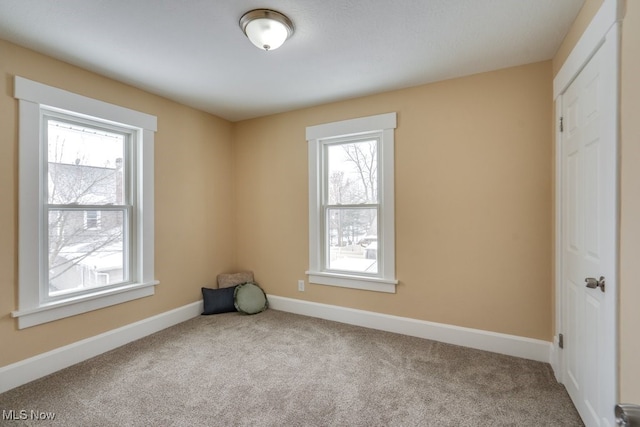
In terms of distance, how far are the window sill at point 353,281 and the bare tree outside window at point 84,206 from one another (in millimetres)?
1967

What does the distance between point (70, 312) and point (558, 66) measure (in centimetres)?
425

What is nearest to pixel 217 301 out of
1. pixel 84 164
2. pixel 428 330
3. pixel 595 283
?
pixel 84 164

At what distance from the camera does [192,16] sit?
186 centimetres

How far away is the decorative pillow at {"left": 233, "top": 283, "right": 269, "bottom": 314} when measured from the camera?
3566 millimetres

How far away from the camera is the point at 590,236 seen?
168 centimetres

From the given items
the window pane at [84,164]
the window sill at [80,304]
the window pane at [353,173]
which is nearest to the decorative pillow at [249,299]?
the window sill at [80,304]

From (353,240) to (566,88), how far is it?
7.20ft

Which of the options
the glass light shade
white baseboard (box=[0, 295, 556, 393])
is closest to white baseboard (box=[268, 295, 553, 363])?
white baseboard (box=[0, 295, 556, 393])

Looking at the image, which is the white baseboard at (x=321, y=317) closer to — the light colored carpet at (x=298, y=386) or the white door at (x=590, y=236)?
the light colored carpet at (x=298, y=386)

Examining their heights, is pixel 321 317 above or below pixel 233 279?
below

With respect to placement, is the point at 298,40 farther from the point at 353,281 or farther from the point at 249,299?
the point at 249,299

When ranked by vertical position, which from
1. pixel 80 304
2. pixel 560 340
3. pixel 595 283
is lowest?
pixel 560 340

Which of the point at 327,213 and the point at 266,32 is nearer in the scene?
the point at 266,32

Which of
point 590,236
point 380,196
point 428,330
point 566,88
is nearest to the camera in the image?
point 590,236
